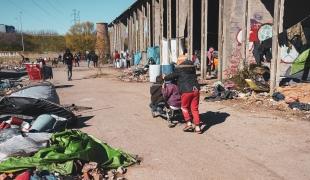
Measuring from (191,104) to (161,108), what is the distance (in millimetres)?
1679

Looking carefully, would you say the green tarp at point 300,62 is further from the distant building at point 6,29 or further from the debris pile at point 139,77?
the distant building at point 6,29

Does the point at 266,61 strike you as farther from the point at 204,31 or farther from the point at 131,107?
the point at 131,107

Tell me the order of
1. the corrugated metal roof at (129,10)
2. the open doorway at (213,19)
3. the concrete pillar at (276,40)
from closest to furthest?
the concrete pillar at (276,40) → the open doorway at (213,19) → the corrugated metal roof at (129,10)

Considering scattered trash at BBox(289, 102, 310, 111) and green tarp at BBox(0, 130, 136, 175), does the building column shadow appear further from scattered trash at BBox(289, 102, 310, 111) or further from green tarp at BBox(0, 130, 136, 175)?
green tarp at BBox(0, 130, 136, 175)

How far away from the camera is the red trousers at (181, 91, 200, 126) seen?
870 centimetres

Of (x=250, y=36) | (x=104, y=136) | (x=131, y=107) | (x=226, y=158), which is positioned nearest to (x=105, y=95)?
(x=131, y=107)

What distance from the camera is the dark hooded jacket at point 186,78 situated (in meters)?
8.72

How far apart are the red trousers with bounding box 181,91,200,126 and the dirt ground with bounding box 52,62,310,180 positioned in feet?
1.30

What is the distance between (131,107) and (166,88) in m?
3.47

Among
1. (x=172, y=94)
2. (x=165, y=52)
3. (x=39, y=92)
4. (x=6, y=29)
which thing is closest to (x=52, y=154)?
(x=172, y=94)

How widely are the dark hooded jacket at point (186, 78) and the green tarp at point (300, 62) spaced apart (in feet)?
21.0

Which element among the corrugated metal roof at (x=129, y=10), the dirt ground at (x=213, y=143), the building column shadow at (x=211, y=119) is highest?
the corrugated metal roof at (x=129, y=10)

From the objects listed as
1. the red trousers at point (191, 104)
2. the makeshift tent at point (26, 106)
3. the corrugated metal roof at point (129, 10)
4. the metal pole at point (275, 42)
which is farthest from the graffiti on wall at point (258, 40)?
A: the corrugated metal roof at point (129, 10)

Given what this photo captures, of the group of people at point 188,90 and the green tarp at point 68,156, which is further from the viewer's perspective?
the group of people at point 188,90
